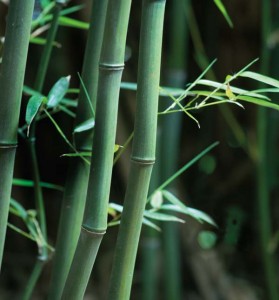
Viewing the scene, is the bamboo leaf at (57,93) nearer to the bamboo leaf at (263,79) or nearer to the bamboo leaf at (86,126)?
the bamboo leaf at (86,126)

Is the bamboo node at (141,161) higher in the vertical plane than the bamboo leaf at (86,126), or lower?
lower

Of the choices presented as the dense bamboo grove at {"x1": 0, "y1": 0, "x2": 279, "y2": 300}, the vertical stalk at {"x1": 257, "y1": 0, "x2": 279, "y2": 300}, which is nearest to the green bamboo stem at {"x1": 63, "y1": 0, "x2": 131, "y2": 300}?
the dense bamboo grove at {"x1": 0, "y1": 0, "x2": 279, "y2": 300}

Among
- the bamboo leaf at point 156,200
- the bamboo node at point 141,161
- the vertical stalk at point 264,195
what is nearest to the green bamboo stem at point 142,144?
the bamboo node at point 141,161

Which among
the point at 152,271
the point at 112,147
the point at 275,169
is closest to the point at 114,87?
the point at 112,147

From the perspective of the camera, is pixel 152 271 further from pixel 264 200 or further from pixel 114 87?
pixel 114 87

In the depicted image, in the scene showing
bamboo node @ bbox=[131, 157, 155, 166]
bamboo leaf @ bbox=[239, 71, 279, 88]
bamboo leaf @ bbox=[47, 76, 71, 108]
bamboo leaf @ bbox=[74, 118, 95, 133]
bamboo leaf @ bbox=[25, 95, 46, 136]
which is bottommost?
bamboo node @ bbox=[131, 157, 155, 166]

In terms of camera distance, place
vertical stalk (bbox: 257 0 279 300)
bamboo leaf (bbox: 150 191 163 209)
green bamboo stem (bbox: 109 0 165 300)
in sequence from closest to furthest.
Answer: green bamboo stem (bbox: 109 0 165 300) < bamboo leaf (bbox: 150 191 163 209) < vertical stalk (bbox: 257 0 279 300)

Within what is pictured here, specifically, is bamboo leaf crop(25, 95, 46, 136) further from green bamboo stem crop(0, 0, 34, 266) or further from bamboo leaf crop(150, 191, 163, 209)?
bamboo leaf crop(150, 191, 163, 209)
